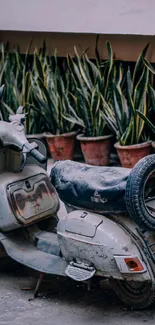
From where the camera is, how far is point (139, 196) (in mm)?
5066

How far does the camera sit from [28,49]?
9305 millimetres

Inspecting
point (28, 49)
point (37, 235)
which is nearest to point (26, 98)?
point (28, 49)

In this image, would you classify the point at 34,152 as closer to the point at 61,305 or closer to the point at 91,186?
the point at 91,186

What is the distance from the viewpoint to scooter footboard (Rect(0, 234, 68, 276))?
18.4 ft

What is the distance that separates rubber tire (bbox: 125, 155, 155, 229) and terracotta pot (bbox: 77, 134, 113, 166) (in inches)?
121

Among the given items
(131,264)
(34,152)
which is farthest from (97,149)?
(131,264)

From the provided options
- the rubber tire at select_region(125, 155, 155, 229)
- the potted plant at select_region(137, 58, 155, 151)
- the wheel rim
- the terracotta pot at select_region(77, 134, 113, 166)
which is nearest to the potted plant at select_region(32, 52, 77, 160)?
the terracotta pot at select_region(77, 134, 113, 166)

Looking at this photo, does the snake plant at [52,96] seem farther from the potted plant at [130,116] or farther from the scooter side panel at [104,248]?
the scooter side panel at [104,248]

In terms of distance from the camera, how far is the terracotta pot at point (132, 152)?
7.82 metres

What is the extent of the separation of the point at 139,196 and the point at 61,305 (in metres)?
1.01

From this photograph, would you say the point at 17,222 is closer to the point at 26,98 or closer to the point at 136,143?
the point at 136,143

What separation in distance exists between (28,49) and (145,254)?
4.55m

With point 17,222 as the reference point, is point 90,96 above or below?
above

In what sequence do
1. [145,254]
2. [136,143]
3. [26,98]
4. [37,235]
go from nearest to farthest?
[145,254]
[37,235]
[136,143]
[26,98]
